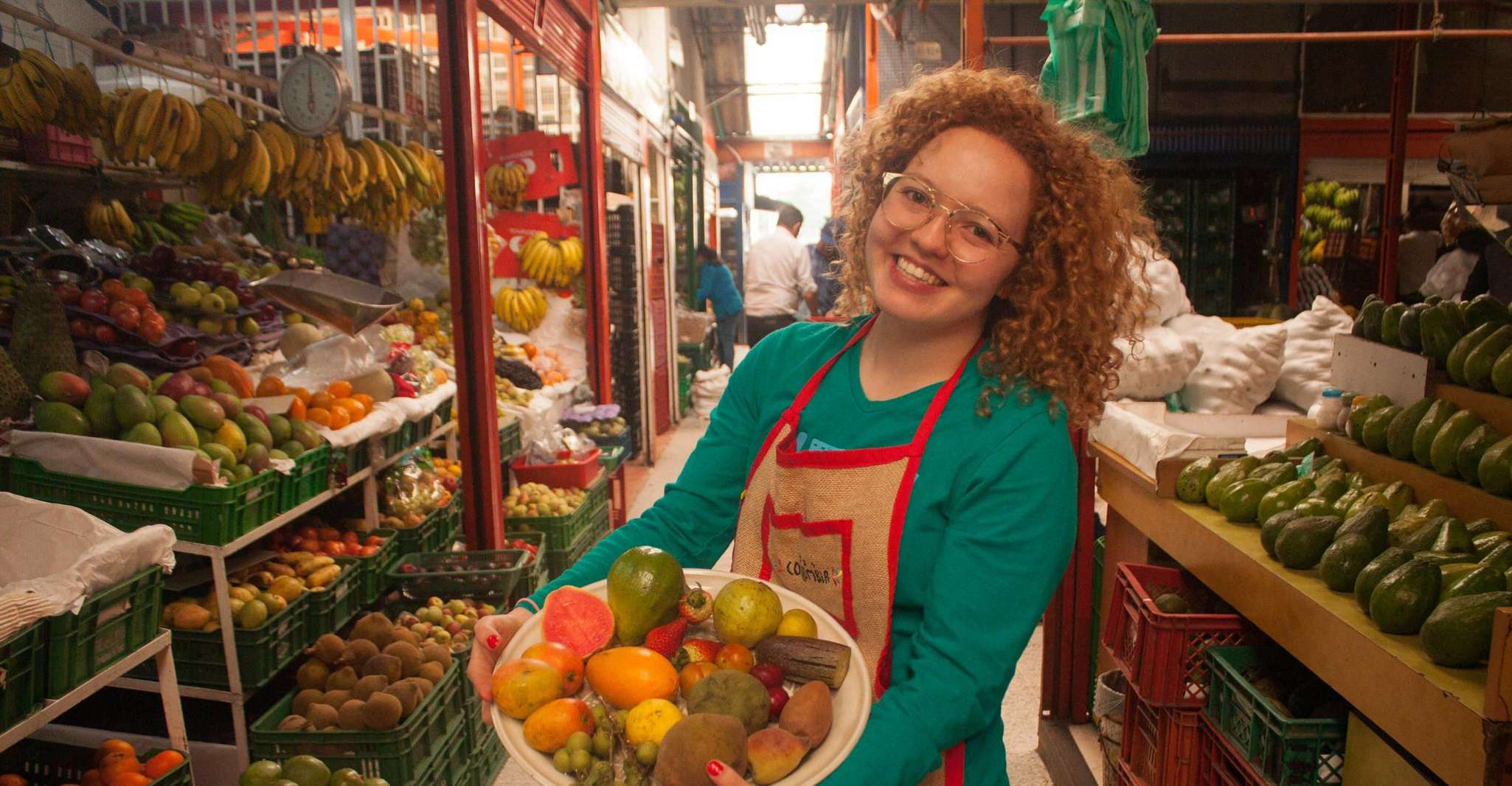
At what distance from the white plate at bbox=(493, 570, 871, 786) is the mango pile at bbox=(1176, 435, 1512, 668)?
102 centimetres

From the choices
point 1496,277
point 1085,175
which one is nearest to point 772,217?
point 1496,277

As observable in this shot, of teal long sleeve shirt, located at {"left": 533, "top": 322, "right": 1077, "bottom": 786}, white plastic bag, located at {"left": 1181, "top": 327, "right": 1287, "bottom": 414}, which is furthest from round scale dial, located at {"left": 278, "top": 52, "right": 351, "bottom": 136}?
white plastic bag, located at {"left": 1181, "top": 327, "right": 1287, "bottom": 414}

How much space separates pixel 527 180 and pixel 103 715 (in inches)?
122

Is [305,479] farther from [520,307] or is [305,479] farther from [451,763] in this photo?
[520,307]

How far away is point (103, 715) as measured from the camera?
3.06 metres

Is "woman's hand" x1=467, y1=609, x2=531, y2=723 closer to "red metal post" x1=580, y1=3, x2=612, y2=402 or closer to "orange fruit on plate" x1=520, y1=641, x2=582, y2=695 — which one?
"orange fruit on plate" x1=520, y1=641, x2=582, y2=695

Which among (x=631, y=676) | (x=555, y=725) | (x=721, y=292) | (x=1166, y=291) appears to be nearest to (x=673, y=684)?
(x=631, y=676)

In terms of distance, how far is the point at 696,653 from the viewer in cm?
134

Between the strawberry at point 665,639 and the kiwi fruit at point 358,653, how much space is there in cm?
208

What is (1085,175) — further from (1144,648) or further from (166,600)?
(166,600)

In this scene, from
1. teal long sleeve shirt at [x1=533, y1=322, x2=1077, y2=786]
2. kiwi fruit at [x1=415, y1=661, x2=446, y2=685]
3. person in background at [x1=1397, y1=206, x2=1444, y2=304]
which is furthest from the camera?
person in background at [x1=1397, y1=206, x2=1444, y2=304]

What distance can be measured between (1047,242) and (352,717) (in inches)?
89.6

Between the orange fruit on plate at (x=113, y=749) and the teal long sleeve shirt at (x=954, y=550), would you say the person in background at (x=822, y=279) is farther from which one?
the teal long sleeve shirt at (x=954, y=550)

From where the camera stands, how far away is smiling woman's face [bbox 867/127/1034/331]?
1428mm
